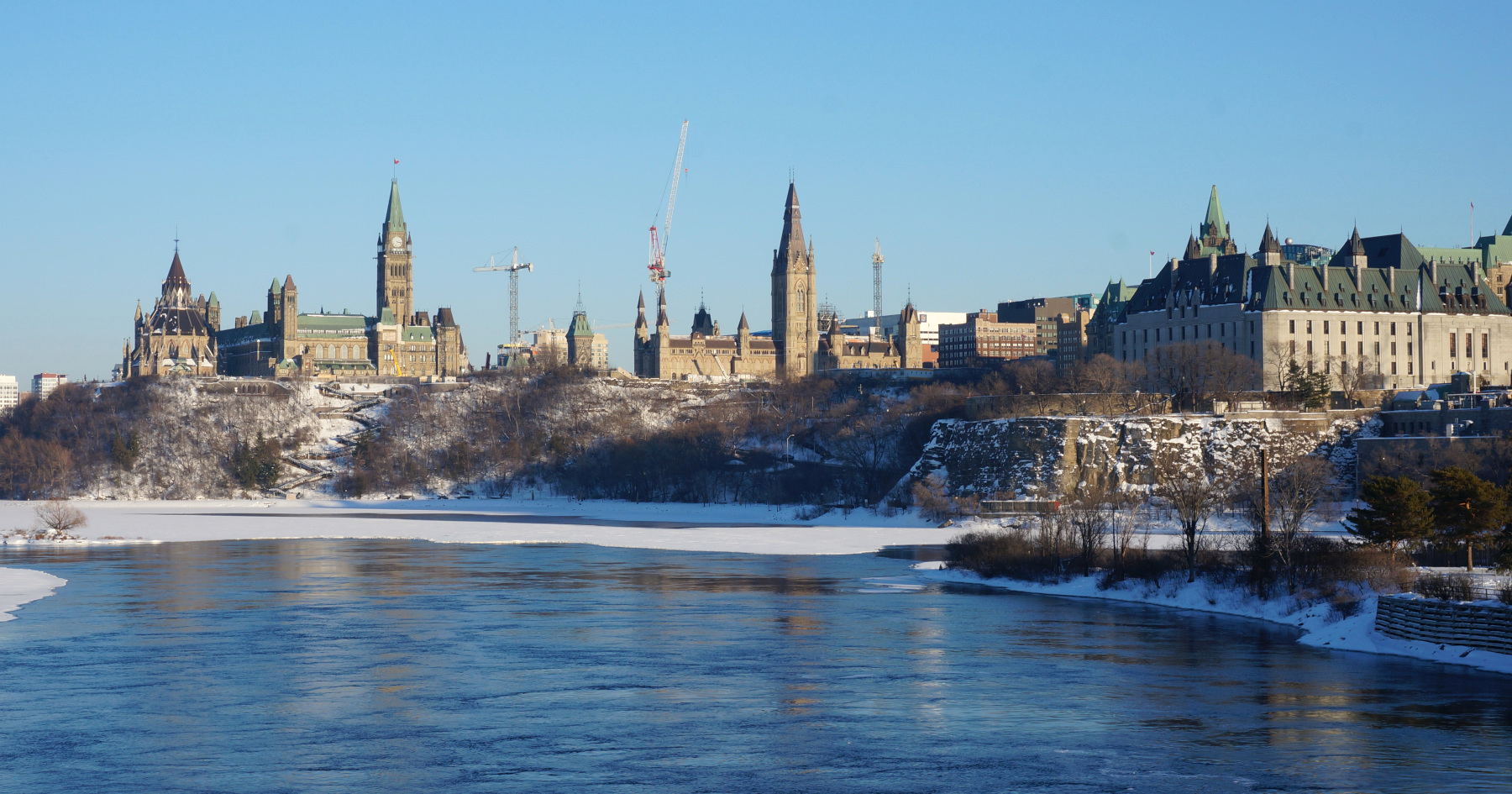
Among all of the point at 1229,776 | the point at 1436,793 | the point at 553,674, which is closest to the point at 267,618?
the point at 553,674

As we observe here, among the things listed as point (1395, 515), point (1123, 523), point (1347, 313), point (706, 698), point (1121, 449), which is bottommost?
point (706, 698)

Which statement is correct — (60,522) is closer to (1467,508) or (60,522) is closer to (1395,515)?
(1395,515)

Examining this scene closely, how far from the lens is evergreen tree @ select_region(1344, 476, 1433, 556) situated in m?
55.0

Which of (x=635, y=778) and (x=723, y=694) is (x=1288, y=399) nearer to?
(x=723, y=694)

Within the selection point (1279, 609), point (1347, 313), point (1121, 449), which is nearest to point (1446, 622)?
point (1279, 609)

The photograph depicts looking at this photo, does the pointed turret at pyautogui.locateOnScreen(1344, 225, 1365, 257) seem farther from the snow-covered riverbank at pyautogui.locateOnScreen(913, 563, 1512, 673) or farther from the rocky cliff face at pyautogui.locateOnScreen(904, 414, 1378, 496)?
the snow-covered riverbank at pyautogui.locateOnScreen(913, 563, 1512, 673)

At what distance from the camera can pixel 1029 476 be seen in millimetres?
116125

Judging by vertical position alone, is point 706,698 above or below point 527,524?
below

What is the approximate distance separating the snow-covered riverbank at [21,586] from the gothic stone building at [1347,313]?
113m

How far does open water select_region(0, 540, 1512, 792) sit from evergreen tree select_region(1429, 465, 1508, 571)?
9949 mm

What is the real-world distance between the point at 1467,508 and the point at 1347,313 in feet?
348

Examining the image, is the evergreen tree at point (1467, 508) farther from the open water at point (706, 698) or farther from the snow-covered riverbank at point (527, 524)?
the snow-covered riverbank at point (527, 524)

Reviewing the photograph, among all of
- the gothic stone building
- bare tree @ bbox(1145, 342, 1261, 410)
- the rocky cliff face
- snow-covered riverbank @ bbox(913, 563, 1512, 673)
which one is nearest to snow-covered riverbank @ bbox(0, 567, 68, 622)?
snow-covered riverbank @ bbox(913, 563, 1512, 673)

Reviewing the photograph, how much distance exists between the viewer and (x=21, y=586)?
62.5 meters
